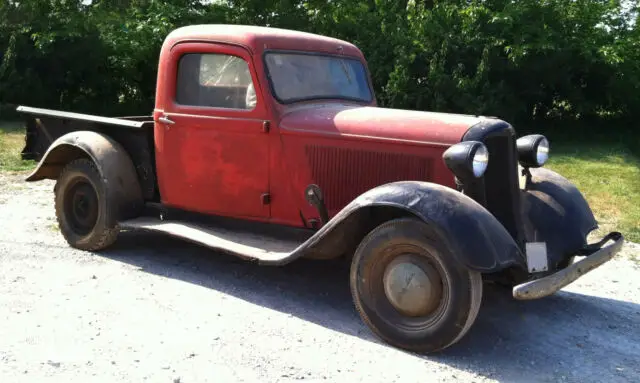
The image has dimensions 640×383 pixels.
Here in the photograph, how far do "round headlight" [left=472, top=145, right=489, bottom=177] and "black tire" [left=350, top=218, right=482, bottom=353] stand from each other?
0.43 meters

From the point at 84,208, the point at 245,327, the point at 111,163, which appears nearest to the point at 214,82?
the point at 111,163

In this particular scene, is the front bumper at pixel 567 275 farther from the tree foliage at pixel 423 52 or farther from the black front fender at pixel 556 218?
the tree foliage at pixel 423 52

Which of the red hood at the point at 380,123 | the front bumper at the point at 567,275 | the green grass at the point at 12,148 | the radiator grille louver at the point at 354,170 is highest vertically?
the red hood at the point at 380,123

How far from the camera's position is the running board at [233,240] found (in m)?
4.36

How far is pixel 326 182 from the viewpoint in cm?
461

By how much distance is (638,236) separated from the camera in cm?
661

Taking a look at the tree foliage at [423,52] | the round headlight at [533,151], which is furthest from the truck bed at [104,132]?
the tree foliage at [423,52]

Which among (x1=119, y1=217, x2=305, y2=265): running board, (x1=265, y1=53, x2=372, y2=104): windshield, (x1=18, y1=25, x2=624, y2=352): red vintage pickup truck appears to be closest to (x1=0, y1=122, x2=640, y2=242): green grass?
Result: (x1=18, y1=25, x2=624, y2=352): red vintage pickup truck

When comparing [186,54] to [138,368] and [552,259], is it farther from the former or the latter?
[552,259]

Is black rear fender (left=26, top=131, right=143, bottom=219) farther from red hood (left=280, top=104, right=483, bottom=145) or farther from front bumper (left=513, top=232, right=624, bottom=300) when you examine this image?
front bumper (left=513, top=232, right=624, bottom=300)

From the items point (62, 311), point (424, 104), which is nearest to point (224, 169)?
point (62, 311)

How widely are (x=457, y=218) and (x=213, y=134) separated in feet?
6.91

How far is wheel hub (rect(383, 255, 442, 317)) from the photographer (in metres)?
3.75

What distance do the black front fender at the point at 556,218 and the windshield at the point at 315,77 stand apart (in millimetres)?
1571
